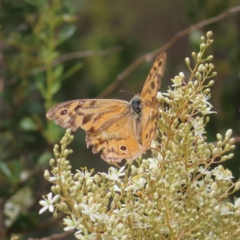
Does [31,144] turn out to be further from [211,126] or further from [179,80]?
[179,80]

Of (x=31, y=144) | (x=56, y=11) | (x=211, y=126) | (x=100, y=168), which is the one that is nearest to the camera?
(x=56, y=11)

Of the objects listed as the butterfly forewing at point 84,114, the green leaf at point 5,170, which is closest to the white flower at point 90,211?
the butterfly forewing at point 84,114

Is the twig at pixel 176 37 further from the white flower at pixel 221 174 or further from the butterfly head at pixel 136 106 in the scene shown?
the white flower at pixel 221 174

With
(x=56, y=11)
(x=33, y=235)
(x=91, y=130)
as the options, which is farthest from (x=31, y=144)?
(x=91, y=130)

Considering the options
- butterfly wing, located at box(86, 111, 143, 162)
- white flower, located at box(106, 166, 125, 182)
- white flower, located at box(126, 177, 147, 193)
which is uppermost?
butterfly wing, located at box(86, 111, 143, 162)

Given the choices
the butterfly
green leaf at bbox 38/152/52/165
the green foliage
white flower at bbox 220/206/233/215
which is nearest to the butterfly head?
the butterfly

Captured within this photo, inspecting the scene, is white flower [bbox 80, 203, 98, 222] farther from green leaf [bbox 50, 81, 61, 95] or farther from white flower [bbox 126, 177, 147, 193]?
green leaf [bbox 50, 81, 61, 95]

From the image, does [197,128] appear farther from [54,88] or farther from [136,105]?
[54,88]

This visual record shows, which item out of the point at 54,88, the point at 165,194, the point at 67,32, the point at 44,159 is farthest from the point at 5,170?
the point at 165,194
